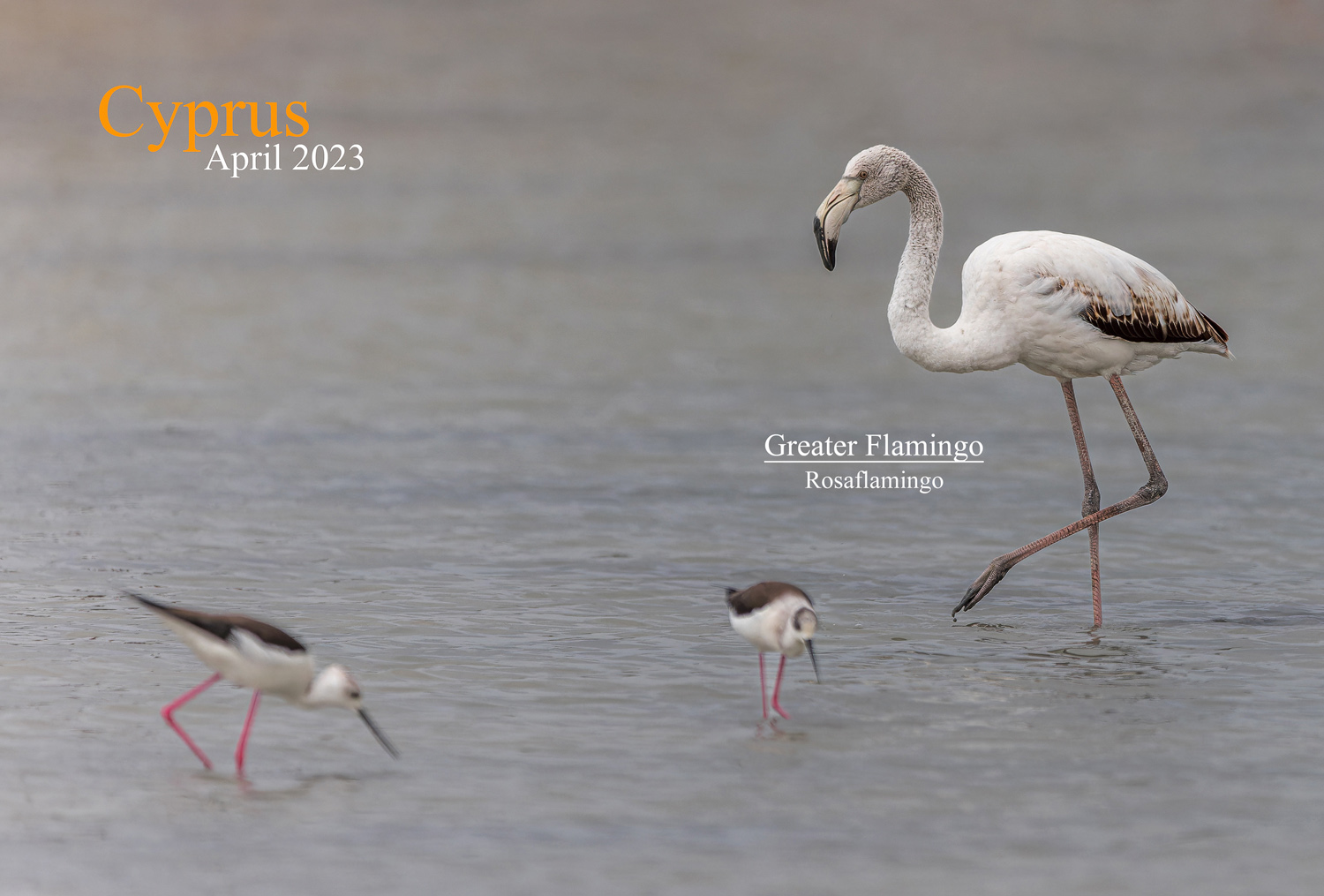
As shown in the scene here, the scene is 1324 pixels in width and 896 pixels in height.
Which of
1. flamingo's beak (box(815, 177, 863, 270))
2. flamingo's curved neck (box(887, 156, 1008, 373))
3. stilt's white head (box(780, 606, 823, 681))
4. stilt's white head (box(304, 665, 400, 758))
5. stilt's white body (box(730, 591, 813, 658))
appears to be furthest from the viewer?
flamingo's curved neck (box(887, 156, 1008, 373))

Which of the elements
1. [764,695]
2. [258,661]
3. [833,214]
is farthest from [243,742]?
[833,214]

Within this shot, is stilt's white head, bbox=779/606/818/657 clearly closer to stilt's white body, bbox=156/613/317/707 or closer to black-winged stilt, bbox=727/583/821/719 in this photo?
black-winged stilt, bbox=727/583/821/719

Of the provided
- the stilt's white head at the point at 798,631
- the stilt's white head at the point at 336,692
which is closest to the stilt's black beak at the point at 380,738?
the stilt's white head at the point at 336,692

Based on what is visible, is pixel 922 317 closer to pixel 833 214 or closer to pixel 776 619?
pixel 833 214

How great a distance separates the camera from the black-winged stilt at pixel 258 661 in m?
6.96

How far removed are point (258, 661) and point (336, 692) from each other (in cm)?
35

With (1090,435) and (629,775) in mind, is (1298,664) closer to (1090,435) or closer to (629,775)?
(629,775)

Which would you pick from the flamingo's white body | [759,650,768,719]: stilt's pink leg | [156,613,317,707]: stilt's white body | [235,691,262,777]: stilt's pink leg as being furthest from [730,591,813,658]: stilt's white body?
the flamingo's white body

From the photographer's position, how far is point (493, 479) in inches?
579

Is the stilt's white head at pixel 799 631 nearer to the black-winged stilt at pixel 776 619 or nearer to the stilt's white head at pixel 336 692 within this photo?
the black-winged stilt at pixel 776 619

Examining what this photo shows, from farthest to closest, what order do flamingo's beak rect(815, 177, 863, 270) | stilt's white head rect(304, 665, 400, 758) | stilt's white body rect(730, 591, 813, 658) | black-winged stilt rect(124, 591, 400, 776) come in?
1. flamingo's beak rect(815, 177, 863, 270)
2. stilt's white body rect(730, 591, 813, 658)
3. stilt's white head rect(304, 665, 400, 758)
4. black-winged stilt rect(124, 591, 400, 776)

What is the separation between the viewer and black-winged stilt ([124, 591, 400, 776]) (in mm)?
6957

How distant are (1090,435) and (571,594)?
7702 mm

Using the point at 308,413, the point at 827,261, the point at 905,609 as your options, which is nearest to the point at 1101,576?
the point at 905,609
